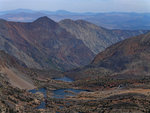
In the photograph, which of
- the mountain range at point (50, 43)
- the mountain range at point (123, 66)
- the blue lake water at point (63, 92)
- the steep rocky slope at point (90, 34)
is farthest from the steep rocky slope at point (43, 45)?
the blue lake water at point (63, 92)

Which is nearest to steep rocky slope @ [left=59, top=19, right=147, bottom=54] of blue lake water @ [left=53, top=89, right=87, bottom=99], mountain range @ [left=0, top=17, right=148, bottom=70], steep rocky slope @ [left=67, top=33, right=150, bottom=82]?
mountain range @ [left=0, top=17, right=148, bottom=70]

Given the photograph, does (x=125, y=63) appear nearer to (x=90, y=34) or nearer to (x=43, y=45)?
(x=43, y=45)

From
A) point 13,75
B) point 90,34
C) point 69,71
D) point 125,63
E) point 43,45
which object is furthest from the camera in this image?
point 90,34

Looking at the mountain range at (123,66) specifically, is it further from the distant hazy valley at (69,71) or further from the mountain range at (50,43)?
the mountain range at (50,43)

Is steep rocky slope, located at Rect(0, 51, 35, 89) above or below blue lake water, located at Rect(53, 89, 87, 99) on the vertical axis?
above

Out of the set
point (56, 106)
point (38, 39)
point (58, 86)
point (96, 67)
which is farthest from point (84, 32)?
point (56, 106)

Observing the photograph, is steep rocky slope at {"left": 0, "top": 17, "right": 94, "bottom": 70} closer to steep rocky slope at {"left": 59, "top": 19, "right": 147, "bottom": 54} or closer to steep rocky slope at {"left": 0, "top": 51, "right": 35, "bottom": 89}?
steep rocky slope at {"left": 59, "top": 19, "right": 147, "bottom": 54}

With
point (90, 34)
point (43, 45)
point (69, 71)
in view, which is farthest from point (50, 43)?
point (69, 71)
